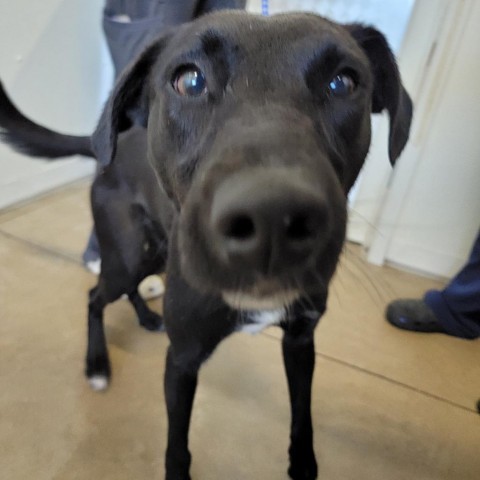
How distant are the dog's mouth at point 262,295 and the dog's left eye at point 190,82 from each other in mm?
341

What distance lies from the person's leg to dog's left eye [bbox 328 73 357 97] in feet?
3.27

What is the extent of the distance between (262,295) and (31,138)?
35.0 inches

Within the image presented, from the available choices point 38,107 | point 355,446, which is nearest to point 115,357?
point 355,446

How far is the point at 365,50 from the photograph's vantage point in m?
0.98

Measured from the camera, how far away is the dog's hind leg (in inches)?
51.7

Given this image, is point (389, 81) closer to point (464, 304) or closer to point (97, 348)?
point (464, 304)

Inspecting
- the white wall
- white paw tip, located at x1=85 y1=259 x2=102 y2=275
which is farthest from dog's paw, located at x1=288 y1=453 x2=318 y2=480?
the white wall

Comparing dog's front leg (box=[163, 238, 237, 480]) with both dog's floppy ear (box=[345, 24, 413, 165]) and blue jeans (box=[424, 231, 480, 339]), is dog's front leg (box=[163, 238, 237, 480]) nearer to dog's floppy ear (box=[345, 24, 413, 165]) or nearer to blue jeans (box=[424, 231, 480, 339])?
dog's floppy ear (box=[345, 24, 413, 165])

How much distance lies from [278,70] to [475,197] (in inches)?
59.4

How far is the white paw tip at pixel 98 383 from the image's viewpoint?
4.28 feet

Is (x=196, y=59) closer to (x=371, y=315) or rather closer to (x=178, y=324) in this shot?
(x=178, y=324)

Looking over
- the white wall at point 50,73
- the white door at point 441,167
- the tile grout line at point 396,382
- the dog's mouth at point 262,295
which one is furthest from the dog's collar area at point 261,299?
the white wall at point 50,73

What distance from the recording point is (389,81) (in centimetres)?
98

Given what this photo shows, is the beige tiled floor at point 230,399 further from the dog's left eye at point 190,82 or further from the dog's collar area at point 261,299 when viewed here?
the dog's left eye at point 190,82
